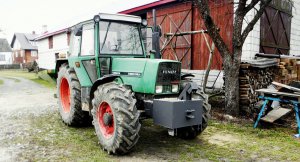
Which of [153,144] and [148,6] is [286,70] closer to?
[153,144]

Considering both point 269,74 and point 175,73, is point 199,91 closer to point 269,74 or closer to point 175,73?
point 175,73

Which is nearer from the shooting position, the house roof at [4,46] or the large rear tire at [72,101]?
the large rear tire at [72,101]

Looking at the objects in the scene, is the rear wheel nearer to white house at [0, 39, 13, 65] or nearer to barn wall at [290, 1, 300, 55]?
barn wall at [290, 1, 300, 55]

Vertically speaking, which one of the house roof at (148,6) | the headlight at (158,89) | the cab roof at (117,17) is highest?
the house roof at (148,6)

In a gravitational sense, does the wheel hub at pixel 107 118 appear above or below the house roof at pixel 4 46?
below

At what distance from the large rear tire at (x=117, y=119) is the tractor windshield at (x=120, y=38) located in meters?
0.98

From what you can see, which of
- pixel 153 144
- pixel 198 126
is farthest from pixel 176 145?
pixel 198 126

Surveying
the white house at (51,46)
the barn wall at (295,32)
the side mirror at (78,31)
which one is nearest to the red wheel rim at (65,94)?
the side mirror at (78,31)

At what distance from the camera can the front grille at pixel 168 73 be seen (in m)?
4.65

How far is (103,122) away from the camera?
4.84 m

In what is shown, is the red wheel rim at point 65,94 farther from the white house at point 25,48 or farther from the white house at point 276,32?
the white house at point 25,48

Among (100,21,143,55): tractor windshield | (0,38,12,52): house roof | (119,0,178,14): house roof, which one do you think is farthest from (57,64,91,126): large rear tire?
(0,38,12,52): house roof

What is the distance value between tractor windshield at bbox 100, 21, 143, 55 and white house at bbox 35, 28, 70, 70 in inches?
617

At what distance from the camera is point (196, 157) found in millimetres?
4484
